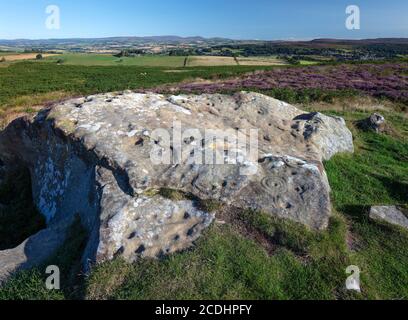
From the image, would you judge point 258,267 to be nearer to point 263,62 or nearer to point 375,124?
point 375,124

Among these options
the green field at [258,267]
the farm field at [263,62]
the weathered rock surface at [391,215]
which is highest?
the farm field at [263,62]

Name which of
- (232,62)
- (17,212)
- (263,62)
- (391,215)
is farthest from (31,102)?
(263,62)

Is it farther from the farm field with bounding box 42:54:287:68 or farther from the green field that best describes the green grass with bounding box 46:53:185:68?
the green field

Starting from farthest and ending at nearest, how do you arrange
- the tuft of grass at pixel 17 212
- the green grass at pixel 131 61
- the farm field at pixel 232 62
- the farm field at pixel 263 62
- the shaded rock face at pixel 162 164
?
1. the green grass at pixel 131 61
2. the farm field at pixel 232 62
3. the farm field at pixel 263 62
4. the tuft of grass at pixel 17 212
5. the shaded rock face at pixel 162 164

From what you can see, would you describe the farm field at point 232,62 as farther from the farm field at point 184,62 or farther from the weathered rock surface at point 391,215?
the weathered rock surface at point 391,215

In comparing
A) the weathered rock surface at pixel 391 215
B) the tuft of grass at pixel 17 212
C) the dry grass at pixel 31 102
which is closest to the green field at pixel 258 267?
the weathered rock surface at pixel 391 215
